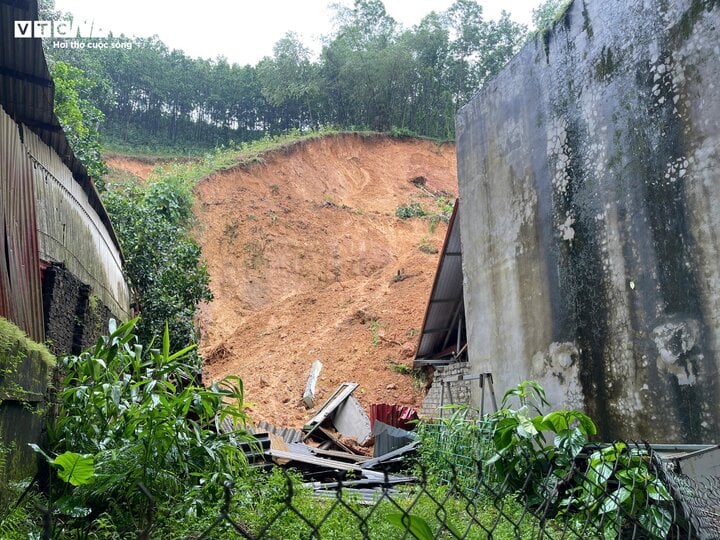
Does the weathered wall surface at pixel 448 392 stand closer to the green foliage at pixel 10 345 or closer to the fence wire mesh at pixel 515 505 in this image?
the fence wire mesh at pixel 515 505

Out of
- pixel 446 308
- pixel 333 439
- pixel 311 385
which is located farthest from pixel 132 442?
pixel 311 385

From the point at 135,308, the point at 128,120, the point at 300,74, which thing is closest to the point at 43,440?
the point at 135,308

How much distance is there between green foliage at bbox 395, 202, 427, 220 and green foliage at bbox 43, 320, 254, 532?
23.3 m

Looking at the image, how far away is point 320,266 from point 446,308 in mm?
12539

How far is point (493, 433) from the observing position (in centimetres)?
664

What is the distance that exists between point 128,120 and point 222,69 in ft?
21.7

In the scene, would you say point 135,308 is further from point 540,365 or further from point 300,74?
point 300,74

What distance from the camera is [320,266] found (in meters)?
24.2

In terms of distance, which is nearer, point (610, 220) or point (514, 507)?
point (514, 507)

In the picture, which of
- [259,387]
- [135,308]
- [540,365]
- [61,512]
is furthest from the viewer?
[259,387]

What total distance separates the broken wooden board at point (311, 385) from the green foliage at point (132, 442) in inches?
406

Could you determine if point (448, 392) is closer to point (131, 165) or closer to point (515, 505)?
point (515, 505)

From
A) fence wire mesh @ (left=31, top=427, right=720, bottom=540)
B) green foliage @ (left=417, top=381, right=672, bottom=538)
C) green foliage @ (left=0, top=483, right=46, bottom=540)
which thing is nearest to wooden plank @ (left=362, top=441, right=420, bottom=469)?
green foliage @ (left=417, top=381, right=672, bottom=538)

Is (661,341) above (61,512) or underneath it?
above
